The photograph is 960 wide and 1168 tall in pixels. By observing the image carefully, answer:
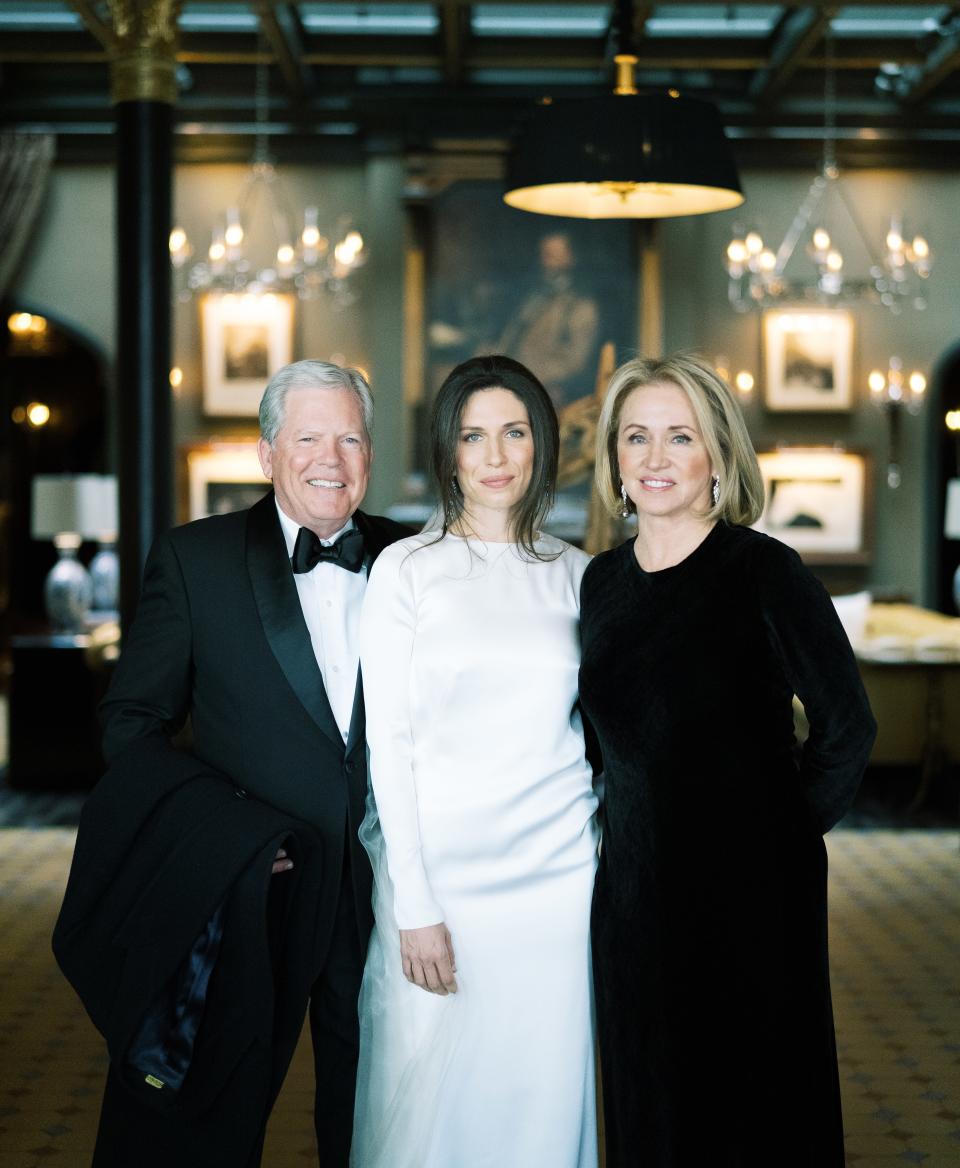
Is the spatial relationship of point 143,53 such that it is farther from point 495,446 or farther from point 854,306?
point 854,306

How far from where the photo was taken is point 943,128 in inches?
414

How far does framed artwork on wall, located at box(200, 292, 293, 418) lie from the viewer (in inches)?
414

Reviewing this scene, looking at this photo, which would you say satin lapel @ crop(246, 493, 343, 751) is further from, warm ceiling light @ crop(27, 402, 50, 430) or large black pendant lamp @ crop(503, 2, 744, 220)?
warm ceiling light @ crop(27, 402, 50, 430)

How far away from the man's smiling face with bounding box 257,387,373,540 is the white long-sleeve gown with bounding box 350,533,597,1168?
0.20 meters

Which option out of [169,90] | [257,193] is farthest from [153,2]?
[257,193]

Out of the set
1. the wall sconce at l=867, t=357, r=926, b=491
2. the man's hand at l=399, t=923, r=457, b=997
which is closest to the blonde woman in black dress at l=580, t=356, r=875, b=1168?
the man's hand at l=399, t=923, r=457, b=997

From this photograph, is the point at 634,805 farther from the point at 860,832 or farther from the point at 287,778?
the point at 860,832

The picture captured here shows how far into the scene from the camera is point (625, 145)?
3225mm

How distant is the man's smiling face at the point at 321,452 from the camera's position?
8.73ft

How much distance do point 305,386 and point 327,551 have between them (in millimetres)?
309

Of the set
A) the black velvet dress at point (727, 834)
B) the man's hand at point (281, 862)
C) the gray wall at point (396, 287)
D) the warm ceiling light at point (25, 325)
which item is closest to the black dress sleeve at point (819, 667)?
the black velvet dress at point (727, 834)

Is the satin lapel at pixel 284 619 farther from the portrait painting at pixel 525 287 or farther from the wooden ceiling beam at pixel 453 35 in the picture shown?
the portrait painting at pixel 525 287

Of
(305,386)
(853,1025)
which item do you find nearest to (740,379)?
(853,1025)

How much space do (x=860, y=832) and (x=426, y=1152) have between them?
504 centimetres
